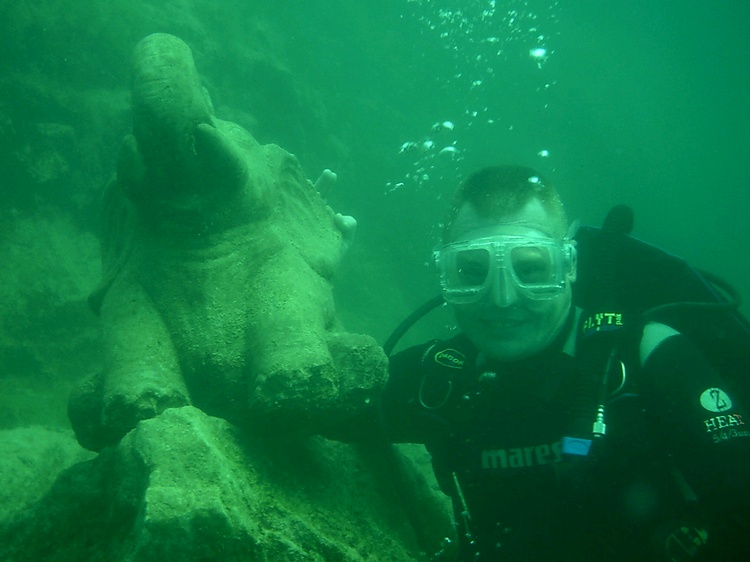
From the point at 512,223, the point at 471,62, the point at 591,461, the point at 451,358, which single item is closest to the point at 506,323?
the point at 451,358

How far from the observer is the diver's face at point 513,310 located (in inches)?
115

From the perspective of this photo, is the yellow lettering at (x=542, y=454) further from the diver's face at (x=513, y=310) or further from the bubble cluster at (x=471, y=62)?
the bubble cluster at (x=471, y=62)

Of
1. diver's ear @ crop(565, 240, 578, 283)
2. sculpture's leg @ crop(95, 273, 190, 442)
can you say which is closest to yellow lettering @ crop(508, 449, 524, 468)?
diver's ear @ crop(565, 240, 578, 283)

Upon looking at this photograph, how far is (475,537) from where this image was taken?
2.82 metres

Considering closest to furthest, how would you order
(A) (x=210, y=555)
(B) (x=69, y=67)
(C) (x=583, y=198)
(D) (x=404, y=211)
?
(A) (x=210, y=555) < (B) (x=69, y=67) < (D) (x=404, y=211) < (C) (x=583, y=198)

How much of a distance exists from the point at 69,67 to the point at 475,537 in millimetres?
10332

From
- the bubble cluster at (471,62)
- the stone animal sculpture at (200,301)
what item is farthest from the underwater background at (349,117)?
the stone animal sculpture at (200,301)

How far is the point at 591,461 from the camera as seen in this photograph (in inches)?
94.9

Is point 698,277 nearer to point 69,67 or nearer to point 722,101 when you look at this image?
point 69,67

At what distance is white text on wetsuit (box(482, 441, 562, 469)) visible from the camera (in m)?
2.67

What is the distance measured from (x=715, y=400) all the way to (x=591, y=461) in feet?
2.03

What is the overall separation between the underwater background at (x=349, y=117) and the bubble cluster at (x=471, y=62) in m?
0.16

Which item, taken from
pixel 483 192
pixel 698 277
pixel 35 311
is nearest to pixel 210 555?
pixel 483 192

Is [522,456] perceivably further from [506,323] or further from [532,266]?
[532,266]
